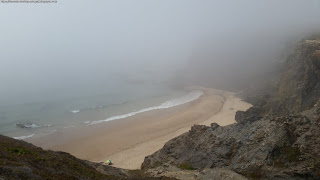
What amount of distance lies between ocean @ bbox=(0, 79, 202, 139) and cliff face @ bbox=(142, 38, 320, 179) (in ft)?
90.6

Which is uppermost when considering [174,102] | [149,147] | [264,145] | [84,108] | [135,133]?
[264,145]

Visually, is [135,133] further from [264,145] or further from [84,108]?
[264,145]

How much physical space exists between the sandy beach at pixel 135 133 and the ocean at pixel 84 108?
11.7 feet

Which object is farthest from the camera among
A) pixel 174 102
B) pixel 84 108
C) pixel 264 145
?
pixel 174 102

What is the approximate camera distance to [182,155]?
23.4 metres

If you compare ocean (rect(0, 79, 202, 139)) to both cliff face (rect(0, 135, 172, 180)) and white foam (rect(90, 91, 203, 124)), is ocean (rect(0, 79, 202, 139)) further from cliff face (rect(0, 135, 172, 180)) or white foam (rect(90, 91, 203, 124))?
cliff face (rect(0, 135, 172, 180))

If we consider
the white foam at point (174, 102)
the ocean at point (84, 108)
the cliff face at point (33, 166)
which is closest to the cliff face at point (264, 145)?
the cliff face at point (33, 166)

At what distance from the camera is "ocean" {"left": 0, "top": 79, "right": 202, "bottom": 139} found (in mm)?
45994

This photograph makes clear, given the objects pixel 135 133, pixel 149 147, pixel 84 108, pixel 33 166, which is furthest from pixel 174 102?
pixel 33 166

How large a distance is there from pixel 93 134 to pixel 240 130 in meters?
26.1

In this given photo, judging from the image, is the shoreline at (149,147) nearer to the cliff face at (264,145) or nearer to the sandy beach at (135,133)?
the sandy beach at (135,133)

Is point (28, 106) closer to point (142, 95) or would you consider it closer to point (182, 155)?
point (142, 95)

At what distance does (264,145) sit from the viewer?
1886 centimetres

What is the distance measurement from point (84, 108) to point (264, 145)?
45.9 m
